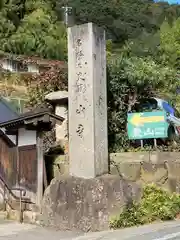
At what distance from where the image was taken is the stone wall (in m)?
10.7

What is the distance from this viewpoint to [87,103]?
34.4ft

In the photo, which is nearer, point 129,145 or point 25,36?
point 129,145

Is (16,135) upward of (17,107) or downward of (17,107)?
downward

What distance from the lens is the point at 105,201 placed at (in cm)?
995

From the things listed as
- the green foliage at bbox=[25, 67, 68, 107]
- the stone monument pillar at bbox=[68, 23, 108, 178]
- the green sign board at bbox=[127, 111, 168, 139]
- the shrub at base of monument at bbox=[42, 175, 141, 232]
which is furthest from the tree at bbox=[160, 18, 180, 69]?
the shrub at base of monument at bbox=[42, 175, 141, 232]

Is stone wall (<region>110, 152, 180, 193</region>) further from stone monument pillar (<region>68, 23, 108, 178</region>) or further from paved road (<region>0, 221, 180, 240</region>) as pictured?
paved road (<region>0, 221, 180, 240</region>)

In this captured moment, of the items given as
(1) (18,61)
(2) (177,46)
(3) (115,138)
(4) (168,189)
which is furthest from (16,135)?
(2) (177,46)

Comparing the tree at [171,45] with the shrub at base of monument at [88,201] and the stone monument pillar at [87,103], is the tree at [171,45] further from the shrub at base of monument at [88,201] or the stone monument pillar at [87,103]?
the shrub at base of monument at [88,201]

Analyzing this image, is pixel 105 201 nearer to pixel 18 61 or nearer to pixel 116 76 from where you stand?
pixel 116 76

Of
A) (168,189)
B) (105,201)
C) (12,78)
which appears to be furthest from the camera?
(12,78)

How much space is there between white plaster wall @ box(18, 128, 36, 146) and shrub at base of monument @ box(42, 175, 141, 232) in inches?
57.3

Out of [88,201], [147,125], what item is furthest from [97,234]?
[147,125]

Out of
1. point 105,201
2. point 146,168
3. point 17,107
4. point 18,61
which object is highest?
point 18,61

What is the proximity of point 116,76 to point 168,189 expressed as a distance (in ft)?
11.6
